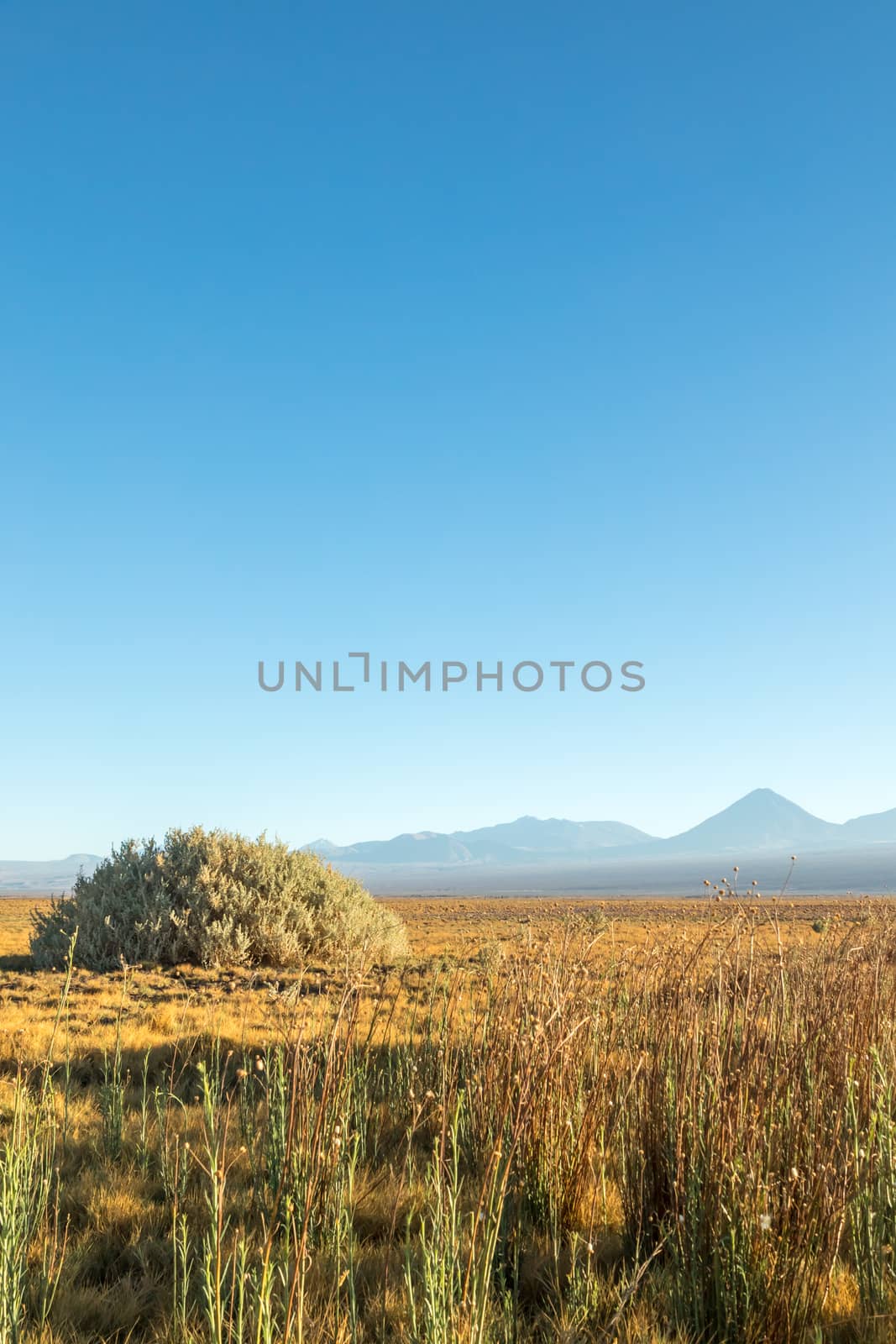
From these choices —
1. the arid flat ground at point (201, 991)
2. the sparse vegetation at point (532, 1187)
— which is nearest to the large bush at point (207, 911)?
the arid flat ground at point (201, 991)

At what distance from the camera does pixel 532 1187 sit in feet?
10.6

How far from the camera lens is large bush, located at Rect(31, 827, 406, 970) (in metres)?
10.7

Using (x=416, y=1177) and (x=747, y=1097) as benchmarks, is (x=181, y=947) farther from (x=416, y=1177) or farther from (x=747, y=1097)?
(x=747, y=1097)

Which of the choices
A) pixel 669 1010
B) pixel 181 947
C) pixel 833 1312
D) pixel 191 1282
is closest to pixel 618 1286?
pixel 833 1312

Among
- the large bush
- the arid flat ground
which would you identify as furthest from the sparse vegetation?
the large bush

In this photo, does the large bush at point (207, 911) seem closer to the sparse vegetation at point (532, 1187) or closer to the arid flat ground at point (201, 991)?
the arid flat ground at point (201, 991)

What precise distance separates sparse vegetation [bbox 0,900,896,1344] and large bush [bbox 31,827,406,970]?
21.0ft

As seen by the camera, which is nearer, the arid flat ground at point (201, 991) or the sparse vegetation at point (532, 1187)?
the sparse vegetation at point (532, 1187)

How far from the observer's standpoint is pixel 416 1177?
372cm

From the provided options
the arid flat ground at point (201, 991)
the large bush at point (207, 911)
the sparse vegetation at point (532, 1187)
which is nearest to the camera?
the sparse vegetation at point (532, 1187)

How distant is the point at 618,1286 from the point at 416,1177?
1.23 meters

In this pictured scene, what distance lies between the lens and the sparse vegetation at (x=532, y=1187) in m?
2.33

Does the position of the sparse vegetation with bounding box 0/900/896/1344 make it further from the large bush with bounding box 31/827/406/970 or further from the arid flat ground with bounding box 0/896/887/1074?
the large bush with bounding box 31/827/406/970

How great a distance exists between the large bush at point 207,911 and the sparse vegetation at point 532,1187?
21.0 feet
